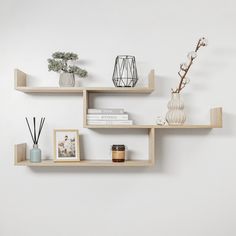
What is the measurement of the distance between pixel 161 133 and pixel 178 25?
27.6 inches

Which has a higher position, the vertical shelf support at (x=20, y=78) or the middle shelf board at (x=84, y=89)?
the vertical shelf support at (x=20, y=78)

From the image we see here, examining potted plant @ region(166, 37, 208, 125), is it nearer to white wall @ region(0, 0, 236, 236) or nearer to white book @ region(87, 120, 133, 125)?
white wall @ region(0, 0, 236, 236)

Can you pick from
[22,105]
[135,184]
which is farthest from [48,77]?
[135,184]

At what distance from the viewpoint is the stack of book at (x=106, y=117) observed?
2256mm

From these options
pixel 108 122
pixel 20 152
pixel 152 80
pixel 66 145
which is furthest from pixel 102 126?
pixel 20 152

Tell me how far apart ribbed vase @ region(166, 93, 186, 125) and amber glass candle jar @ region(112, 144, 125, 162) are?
32 cm

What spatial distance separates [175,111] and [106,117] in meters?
0.41

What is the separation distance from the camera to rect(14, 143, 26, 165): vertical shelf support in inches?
88.2

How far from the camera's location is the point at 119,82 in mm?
2289

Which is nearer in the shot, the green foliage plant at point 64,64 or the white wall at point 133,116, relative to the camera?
the green foliage plant at point 64,64

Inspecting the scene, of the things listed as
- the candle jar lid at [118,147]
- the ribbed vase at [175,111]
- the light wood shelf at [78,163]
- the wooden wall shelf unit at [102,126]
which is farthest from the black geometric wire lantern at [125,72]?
the light wood shelf at [78,163]

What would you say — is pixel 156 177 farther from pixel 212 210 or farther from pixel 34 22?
pixel 34 22

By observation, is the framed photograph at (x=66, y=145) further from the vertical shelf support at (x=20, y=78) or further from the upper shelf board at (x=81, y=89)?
the vertical shelf support at (x=20, y=78)

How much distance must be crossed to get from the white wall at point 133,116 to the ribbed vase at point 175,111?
136 millimetres
